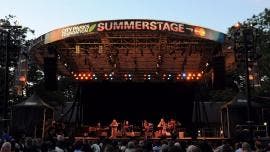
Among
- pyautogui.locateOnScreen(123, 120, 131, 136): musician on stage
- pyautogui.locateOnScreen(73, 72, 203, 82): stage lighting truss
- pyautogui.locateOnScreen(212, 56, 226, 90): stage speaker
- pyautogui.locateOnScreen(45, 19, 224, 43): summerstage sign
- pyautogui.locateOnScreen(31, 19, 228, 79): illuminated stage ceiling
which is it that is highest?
pyautogui.locateOnScreen(45, 19, 224, 43): summerstage sign

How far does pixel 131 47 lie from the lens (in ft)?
94.2

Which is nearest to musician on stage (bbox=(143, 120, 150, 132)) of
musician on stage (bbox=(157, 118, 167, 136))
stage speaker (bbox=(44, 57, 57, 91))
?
musician on stage (bbox=(157, 118, 167, 136))

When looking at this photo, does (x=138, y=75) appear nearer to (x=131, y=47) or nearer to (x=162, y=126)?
(x=162, y=126)

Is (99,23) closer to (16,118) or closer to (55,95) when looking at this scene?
(16,118)

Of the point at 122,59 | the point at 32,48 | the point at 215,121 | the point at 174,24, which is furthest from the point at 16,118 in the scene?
the point at 215,121

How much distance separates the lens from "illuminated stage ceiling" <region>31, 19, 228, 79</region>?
2547cm

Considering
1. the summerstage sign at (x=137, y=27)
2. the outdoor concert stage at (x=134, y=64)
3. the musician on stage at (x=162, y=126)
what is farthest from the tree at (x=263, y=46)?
the summerstage sign at (x=137, y=27)

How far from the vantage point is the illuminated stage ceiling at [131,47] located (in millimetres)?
25469

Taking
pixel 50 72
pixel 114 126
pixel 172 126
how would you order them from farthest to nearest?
pixel 114 126 → pixel 172 126 → pixel 50 72

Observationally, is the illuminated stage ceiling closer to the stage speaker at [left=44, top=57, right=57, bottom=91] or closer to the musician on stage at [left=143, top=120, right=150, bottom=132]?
the stage speaker at [left=44, top=57, right=57, bottom=91]

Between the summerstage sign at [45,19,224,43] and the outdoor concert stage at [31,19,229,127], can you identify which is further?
the outdoor concert stage at [31,19,229,127]

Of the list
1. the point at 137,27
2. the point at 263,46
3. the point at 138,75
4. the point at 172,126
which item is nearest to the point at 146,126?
the point at 172,126

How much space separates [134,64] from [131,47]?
13.6ft

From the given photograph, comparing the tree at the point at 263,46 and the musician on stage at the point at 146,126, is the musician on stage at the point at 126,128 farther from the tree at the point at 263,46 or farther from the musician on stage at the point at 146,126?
the tree at the point at 263,46
